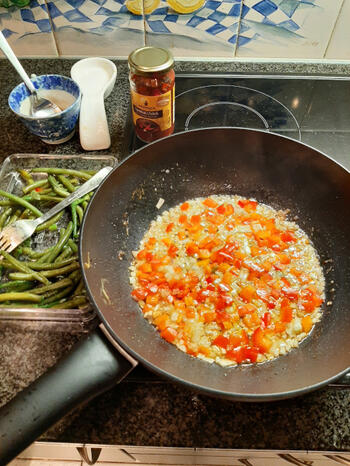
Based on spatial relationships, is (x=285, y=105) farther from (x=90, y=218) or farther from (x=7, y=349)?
(x=7, y=349)

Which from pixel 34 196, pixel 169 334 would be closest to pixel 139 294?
pixel 169 334

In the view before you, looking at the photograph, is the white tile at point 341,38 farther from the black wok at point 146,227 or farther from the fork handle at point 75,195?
the fork handle at point 75,195

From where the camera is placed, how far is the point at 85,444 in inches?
31.1

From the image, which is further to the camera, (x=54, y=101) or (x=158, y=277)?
(x=54, y=101)

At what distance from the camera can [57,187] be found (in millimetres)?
1135

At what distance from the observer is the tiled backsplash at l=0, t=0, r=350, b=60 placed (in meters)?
1.39

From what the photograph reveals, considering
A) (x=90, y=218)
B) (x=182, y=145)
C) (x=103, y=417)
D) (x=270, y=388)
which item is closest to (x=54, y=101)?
(x=182, y=145)

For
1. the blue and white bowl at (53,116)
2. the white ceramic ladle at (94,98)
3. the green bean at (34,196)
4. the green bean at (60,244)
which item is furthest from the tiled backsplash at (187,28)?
the green bean at (60,244)

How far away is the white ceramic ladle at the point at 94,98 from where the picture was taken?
128 centimetres

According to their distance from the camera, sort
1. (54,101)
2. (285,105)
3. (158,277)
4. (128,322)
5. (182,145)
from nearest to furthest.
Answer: (128,322), (158,277), (182,145), (54,101), (285,105)

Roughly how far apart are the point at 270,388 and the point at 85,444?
414 mm

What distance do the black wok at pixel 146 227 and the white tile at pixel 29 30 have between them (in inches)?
32.7

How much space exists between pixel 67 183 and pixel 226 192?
1.67 feet

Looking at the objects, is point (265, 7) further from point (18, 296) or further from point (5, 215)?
point (18, 296)
